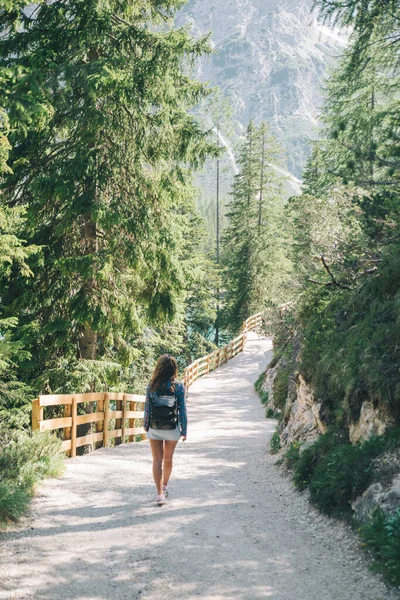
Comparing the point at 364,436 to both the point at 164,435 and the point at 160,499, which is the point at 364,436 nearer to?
the point at 164,435

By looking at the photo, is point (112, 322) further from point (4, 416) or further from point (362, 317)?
point (362, 317)

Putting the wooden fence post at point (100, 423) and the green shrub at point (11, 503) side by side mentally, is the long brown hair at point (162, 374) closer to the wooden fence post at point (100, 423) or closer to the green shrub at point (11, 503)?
the green shrub at point (11, 503)

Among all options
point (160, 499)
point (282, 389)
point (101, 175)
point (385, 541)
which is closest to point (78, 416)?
point (160, 499)

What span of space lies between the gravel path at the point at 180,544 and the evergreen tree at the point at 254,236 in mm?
28421

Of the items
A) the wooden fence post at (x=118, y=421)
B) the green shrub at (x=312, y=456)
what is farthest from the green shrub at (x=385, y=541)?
the wooden fence post at (x=118, y=421)

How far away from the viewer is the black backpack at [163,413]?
19.4ft

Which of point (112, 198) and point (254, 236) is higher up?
point (254, 236)

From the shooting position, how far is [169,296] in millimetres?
10609

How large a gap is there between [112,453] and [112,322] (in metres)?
2.45

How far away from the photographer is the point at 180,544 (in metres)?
4.61

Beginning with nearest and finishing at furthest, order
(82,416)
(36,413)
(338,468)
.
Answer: (338,468)
(36,413)
(82,416)

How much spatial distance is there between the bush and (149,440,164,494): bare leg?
4.69ft

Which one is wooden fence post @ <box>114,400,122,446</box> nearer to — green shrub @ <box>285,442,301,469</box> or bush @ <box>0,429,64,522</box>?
bush @ <box>0,429,64,522</box>

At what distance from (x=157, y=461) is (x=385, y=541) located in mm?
2732
